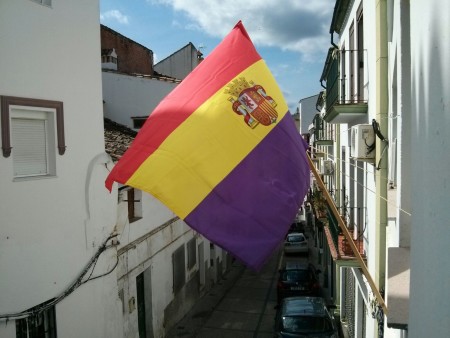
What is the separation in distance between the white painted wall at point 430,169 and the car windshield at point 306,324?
807 centimetres

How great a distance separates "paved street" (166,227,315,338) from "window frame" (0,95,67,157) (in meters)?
8.11

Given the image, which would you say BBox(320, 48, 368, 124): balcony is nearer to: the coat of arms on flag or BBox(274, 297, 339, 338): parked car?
the coat of arms on flag

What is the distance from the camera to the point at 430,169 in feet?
8.70

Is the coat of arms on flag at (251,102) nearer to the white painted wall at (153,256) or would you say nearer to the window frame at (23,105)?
the window frame at (23,105)

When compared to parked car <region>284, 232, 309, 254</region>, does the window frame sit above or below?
above

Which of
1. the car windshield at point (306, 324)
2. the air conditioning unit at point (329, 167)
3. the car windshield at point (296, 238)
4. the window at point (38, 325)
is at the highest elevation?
the air conditioning unit at point (329, 167)

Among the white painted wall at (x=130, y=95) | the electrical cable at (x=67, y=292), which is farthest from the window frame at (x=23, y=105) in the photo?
the white painted wall at (x=130, y=95)

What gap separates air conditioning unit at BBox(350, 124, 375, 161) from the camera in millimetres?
6691

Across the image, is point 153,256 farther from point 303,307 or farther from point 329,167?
point 329,167

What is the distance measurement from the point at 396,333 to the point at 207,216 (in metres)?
3.44

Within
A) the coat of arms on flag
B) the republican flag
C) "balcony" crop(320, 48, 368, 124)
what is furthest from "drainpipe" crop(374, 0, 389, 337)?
the coat of arms on flag

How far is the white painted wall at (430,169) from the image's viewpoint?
7.70 ft

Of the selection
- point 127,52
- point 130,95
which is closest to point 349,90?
point 130,95

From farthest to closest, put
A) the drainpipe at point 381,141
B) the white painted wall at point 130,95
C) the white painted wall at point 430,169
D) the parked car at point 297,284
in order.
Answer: the white painted wall at point 130,95 → the parked car at point 297,284 → the drainpipe at point 381,141 → the white painted wall at point 430,169
